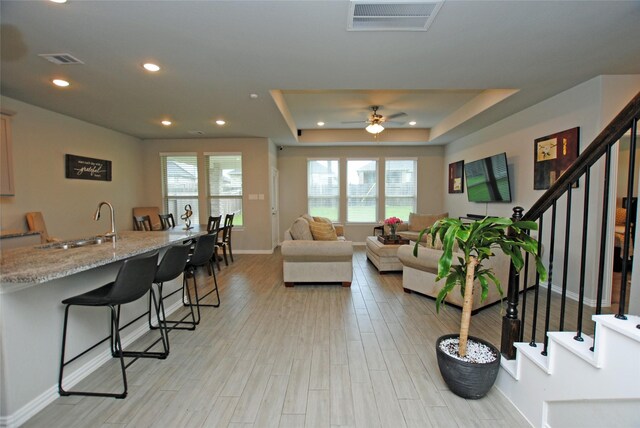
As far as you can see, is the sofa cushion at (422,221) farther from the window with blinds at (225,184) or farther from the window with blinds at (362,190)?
the window with blinds at (225,184)

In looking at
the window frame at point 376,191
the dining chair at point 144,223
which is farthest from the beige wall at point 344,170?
the dining chair at point 144,223

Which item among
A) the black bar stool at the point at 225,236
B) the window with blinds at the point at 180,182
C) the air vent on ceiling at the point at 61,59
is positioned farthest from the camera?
the window with blinds at the point at 180,182

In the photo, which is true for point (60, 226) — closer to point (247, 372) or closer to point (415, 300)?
point (247, 372)

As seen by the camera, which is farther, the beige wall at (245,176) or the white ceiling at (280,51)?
the beige wall at (245,176)

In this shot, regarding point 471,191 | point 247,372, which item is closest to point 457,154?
point 471,191

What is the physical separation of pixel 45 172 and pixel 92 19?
3.35m

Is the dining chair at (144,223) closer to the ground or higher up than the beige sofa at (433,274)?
higher up

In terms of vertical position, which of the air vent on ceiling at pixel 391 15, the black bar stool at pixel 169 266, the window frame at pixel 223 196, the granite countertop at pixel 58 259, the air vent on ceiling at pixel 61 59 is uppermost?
the air vent on ceiling at pixel 391 15

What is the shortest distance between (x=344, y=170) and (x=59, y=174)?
576 cm

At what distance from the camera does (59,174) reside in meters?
4.46

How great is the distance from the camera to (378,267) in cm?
484

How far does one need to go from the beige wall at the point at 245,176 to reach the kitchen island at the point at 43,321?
13.5 feet

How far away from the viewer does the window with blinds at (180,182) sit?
653 cm

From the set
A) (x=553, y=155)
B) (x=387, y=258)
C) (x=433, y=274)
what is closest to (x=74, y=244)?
(x=433, y=274)
